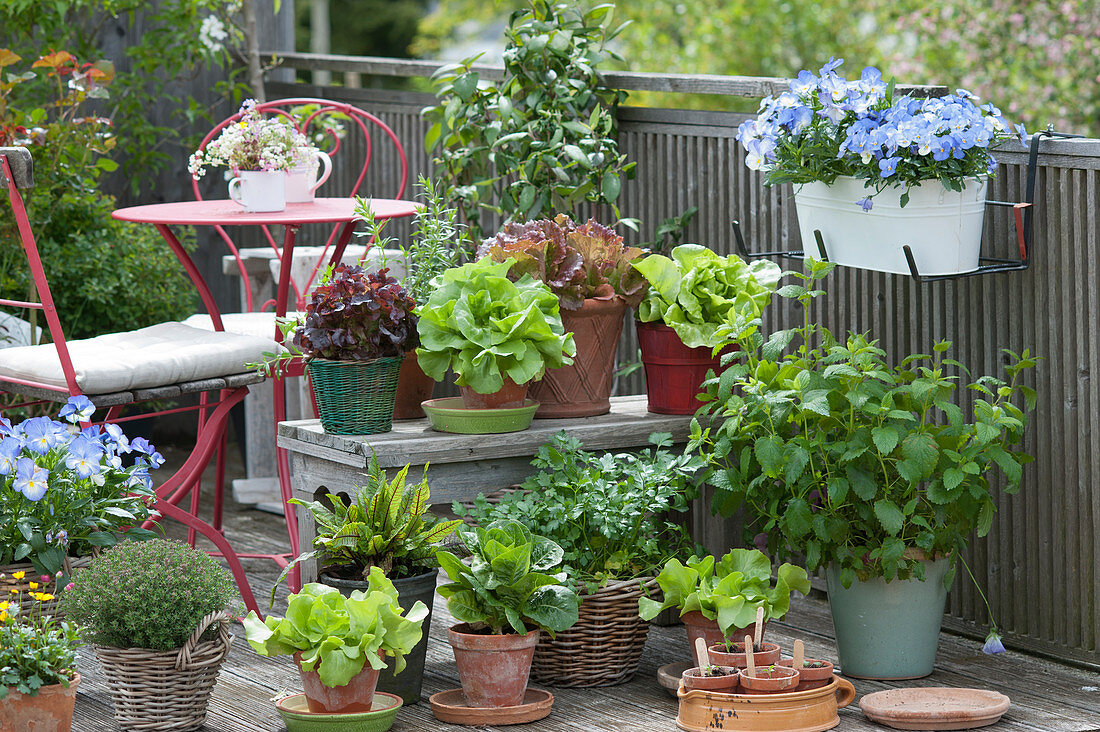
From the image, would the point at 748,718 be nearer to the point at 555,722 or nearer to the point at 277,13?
the point at 555,722

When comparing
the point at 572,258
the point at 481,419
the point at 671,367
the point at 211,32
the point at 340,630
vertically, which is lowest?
the point at 340,630

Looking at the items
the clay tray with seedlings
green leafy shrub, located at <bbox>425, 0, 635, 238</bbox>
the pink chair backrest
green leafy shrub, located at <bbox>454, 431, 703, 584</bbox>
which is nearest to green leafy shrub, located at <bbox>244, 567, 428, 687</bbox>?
green leafy shrub, located at <bbox>454, 431, 703, 584</bbox>

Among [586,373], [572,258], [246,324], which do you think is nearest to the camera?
[572,258]

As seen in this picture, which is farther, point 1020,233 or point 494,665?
point 1020,233

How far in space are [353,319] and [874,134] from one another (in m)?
1.17

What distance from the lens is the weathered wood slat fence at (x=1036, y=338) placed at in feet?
10.9

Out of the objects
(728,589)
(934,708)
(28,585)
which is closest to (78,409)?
(28,585)

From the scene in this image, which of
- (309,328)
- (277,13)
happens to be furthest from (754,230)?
(277,13)

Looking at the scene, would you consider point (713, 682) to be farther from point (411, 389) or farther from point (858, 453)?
point (411, 389)

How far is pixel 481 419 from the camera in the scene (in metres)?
3.35

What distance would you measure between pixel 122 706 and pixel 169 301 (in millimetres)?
2503

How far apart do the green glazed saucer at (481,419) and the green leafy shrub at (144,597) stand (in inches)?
25.1

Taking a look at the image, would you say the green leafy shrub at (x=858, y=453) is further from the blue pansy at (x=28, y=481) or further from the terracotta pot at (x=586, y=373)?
the blue pansy at (x=28, y=481)

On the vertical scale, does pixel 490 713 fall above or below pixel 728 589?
below
